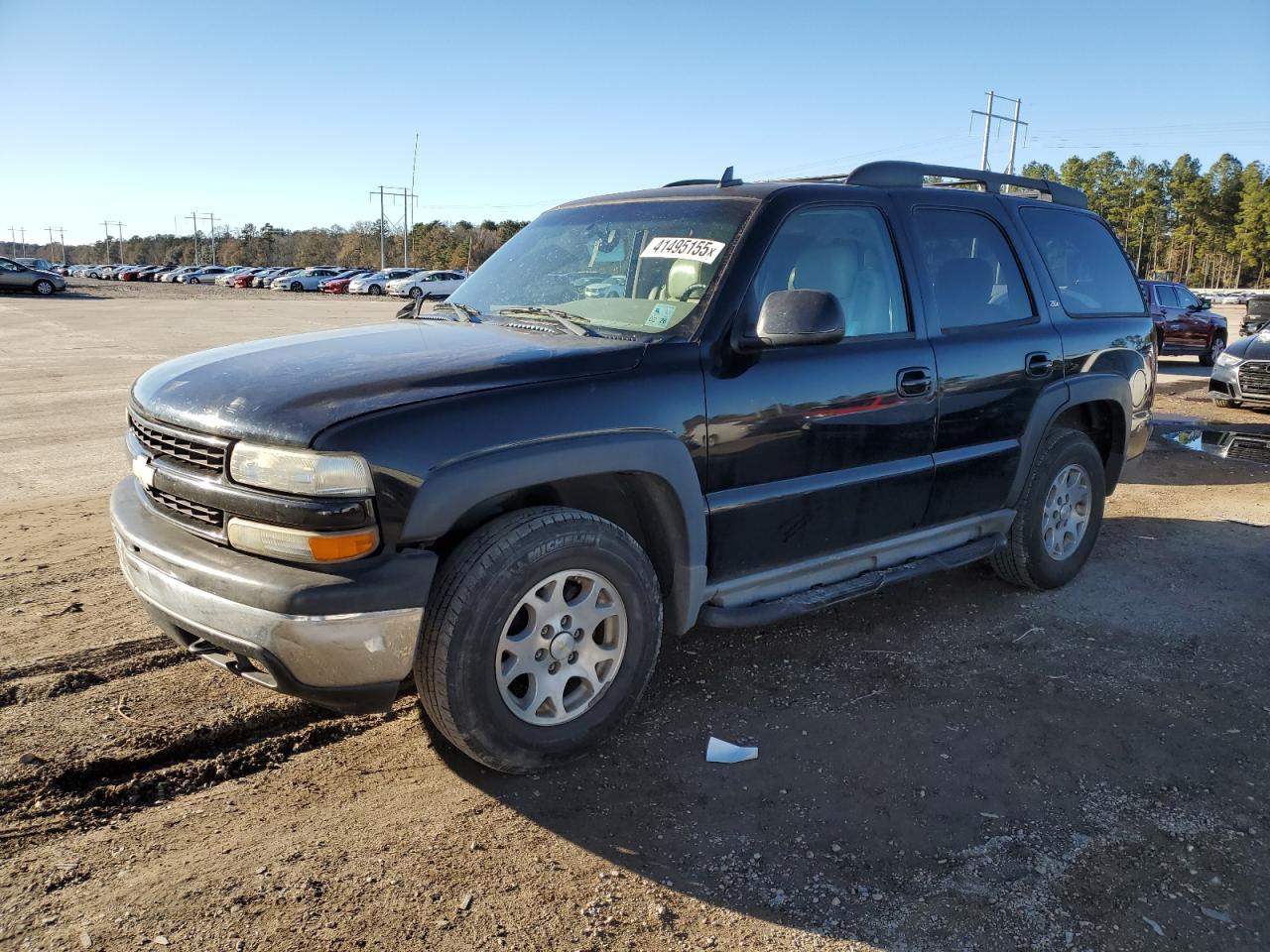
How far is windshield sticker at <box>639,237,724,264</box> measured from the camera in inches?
141

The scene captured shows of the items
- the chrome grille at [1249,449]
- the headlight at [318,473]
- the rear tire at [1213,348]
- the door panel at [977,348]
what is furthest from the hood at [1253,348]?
the headlight at [318,473]

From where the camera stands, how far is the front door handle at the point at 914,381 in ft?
12.8

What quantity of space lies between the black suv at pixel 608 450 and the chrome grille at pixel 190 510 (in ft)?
0.04

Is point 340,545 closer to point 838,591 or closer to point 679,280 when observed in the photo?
point 679,280

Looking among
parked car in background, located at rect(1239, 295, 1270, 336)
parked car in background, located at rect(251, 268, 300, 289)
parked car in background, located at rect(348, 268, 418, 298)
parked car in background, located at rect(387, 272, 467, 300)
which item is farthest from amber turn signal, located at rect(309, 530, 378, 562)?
parked car in background, located at rect(251, 268, 300, 289)

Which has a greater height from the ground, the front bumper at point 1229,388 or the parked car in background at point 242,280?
the parked car in background at point 242,280

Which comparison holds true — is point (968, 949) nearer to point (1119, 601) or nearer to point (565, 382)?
point (565, 382)

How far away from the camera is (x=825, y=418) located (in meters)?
3.61

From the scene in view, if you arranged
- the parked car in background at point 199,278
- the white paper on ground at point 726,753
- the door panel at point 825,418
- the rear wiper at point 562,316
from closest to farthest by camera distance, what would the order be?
1. the white paper on ground at point 726,753
2. the door panel at point 825,418
3. the rear wiper at point 562,316
4. the parked car in background at point 199,278

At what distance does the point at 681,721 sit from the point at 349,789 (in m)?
1.21

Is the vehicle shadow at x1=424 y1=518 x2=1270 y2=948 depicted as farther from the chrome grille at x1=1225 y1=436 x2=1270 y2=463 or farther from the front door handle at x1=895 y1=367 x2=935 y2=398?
the chrome grille at x1=1225 y1=436 x2=1270 y2=463

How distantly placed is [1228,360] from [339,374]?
43.0 feet

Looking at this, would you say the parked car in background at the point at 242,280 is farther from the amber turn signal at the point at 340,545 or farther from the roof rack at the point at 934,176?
the amber turn signal at the point at 340,545

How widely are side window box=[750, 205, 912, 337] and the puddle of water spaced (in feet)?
23.6
